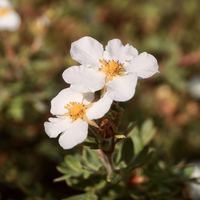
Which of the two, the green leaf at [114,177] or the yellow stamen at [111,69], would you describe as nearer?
the yellow stamen at [111,69]

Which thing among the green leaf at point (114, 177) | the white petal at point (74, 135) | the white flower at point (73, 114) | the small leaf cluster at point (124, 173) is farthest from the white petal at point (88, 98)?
the green leaf at point (114, 177)

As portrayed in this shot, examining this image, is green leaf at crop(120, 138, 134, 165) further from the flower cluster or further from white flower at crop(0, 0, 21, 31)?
white flower at crop(0, 0, 21, 31)

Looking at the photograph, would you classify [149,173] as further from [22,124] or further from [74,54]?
[22,124]

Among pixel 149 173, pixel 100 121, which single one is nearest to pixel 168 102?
pixel 149 173

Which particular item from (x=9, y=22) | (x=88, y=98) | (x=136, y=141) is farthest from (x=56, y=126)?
(x=9, y=22)

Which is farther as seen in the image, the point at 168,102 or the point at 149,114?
the point at 168,102

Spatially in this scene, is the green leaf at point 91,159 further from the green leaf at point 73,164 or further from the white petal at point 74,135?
the white petal at point 74,135

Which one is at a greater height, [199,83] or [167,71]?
[167,71]

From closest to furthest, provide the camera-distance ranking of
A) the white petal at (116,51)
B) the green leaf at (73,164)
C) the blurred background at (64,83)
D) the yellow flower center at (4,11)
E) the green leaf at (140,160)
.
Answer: the white petal at (116,51) < the green leaf at (140,160) < the green leaf at (73,164) < the blurred background at (64,83) < the yellow flower center at (4,11)
